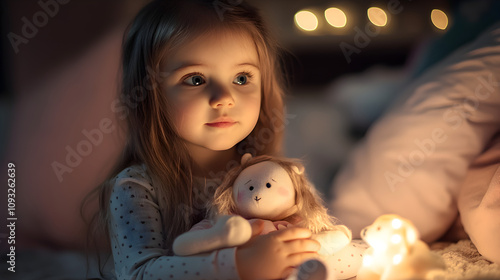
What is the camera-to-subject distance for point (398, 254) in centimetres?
62

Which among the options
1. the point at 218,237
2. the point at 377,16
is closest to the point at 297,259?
the point at 218,237

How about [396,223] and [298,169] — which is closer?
[396,223]

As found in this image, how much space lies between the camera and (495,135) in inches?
40.7

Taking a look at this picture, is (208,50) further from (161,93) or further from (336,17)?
(336,17)

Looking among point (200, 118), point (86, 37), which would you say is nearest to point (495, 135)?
point (200, 118)

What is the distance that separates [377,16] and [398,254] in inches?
58.9

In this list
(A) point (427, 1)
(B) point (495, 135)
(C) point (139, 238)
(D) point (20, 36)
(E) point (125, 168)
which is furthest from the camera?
(A) point (427, 1)

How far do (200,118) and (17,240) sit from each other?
0.56 m

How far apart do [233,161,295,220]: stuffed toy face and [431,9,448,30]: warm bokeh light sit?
52.5 inches

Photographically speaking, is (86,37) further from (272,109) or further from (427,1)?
(427,1)

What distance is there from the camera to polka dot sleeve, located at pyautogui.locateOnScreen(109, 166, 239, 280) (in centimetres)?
69

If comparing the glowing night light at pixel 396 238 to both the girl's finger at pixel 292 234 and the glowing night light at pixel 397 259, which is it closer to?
the glowing night light at pixel 397 259

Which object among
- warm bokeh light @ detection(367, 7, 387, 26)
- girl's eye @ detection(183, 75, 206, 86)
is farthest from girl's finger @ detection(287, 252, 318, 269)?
warm bokeh light @ detection(367, 7, 387, 26)

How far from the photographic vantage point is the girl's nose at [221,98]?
841 millimetres
